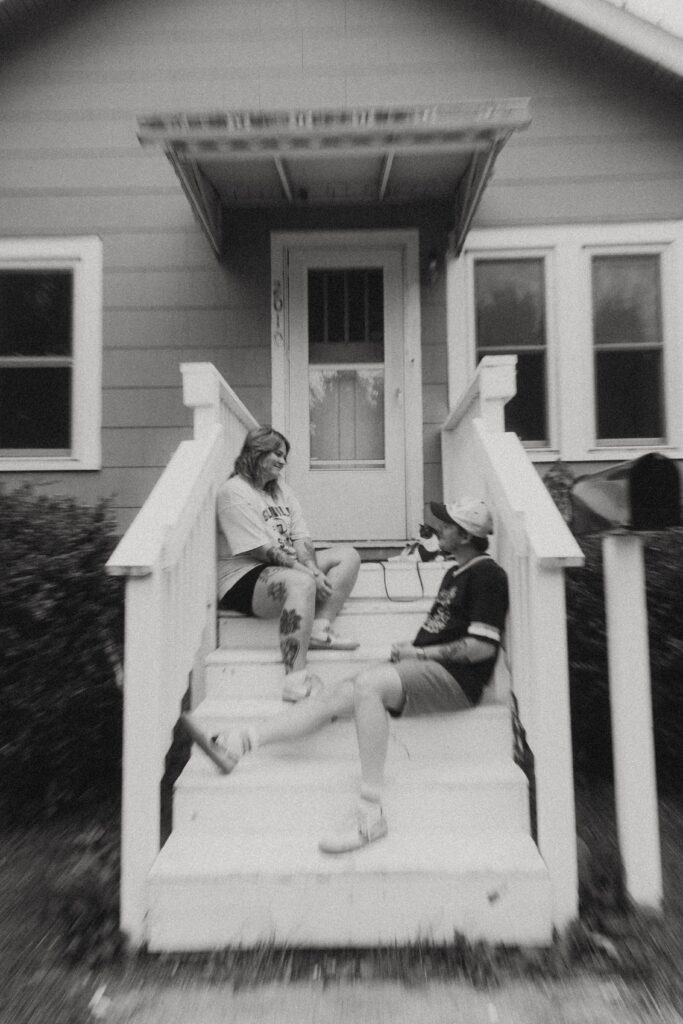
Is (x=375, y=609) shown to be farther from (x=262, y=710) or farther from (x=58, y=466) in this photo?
(x=58, y=466)

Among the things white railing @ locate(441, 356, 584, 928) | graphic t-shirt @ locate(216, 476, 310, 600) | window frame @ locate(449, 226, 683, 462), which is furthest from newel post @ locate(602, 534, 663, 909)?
window frame @ locate(449, 226, 683, 462)

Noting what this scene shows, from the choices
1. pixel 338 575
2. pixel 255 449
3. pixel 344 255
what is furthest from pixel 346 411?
pixel 338 575

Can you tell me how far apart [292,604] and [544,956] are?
152 centimetres

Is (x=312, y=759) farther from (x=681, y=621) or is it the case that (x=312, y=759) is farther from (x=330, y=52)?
(x=330, y=52)

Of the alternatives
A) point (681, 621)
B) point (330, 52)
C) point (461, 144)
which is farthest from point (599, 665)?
point (330, 52)

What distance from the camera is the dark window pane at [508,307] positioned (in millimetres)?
5066

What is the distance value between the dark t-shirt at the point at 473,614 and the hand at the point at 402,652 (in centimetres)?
9

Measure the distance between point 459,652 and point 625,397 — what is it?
3215mm

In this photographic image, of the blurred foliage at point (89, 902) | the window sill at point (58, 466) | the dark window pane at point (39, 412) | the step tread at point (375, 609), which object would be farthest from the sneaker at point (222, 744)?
the dark window pane at point (39, 412)

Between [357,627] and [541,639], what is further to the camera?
[357,627]

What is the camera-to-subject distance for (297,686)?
113 inches

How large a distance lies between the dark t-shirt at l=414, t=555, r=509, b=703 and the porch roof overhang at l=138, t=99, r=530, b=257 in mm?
2501

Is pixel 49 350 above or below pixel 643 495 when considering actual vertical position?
above

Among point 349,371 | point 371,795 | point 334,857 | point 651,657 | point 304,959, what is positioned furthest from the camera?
point 349,371
